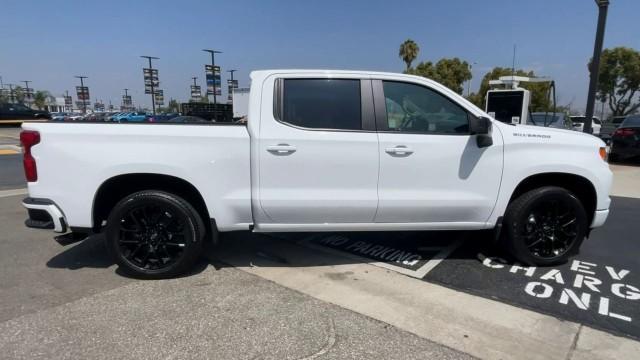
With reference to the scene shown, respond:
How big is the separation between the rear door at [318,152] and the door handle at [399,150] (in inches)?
4.8

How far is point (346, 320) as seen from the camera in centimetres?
292

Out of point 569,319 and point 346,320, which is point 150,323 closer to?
point 346,320

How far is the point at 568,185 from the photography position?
3.96 metres

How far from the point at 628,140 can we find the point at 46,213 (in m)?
14.1

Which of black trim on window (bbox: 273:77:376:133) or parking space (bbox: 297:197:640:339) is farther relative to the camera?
black trim on window (bbox: 273:77:376:133)

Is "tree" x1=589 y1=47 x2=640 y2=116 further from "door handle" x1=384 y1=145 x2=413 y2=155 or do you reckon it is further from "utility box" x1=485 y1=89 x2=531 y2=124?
"door handle" x1=384 y1=145 x2=413 y2=155

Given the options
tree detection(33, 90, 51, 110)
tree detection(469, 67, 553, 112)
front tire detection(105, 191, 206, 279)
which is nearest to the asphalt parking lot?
front tire detection(105, 191, 206, 279)

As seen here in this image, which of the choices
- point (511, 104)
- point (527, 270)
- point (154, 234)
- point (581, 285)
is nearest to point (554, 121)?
point (511, 104)

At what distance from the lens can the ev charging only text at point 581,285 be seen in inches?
126

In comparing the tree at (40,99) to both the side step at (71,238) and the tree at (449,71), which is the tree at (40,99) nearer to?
the tree at (449,71)

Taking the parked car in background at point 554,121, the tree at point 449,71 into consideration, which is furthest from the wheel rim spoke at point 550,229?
the tree at point 449,71

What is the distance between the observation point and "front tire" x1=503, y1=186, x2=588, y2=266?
3758 mm

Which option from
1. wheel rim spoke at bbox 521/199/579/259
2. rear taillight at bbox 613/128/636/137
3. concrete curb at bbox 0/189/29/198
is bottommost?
concrete curb at bbox 0/189/29/198

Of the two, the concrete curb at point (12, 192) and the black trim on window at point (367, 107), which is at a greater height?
the black trim on window at point (367, 107)
